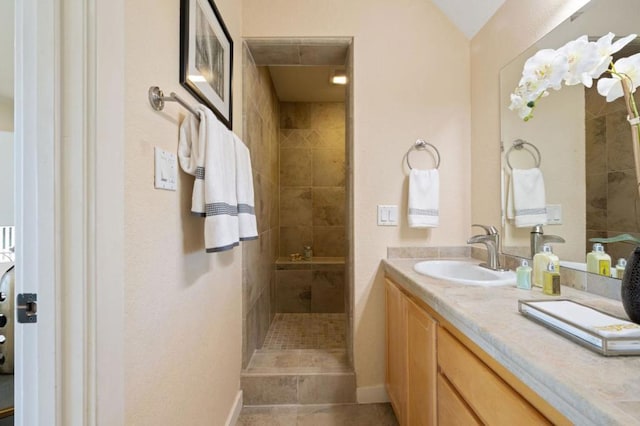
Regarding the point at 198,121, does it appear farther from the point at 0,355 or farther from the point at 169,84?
the point at 0,355

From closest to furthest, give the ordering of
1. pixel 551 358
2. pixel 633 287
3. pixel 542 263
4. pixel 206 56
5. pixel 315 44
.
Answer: pixel 551 358
pixel 633 287
pixel 542 263
pixel 206 56
pixel 315 44

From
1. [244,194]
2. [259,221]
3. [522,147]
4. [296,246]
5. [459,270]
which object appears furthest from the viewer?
[296,246]

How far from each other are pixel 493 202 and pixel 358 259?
0.85 metres

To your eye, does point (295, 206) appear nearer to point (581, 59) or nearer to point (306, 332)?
point (306, 332)

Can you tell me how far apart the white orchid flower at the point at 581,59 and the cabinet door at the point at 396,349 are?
1.04 meters

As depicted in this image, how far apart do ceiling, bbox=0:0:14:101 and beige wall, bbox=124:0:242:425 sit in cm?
98

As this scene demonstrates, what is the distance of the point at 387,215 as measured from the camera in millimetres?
1725

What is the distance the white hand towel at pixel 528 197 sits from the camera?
126 centimetres

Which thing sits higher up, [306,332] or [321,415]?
[306,332]

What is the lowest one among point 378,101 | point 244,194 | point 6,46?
point 244,194

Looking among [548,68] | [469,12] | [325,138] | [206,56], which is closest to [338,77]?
[325,138]

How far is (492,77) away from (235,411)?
2399 mm

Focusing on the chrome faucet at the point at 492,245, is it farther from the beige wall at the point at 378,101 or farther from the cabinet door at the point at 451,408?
the cabinet door at the point at 451,408

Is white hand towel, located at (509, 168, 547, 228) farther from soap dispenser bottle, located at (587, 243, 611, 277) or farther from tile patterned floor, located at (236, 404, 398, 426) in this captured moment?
tile patterned floor, located at (236, 404, 398, 426)
